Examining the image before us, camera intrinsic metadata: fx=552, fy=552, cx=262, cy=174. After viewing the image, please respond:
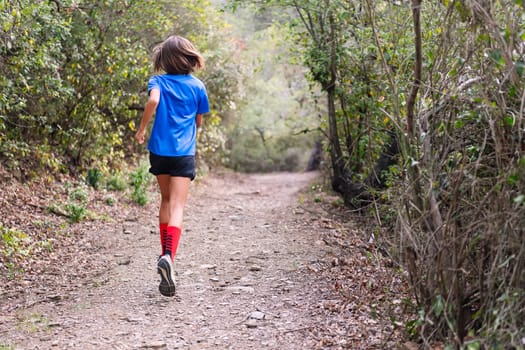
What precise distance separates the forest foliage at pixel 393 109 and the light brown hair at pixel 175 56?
150 cm

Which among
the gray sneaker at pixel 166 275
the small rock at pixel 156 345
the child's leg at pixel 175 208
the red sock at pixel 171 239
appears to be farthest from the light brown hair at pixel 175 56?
the small rock at pixel 156 345

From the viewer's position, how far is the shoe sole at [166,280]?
4574mm

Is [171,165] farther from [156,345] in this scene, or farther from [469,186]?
[469,186]

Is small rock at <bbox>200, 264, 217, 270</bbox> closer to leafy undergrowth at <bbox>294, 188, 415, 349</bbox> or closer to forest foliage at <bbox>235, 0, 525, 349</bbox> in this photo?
leafy undergrowth at <bbox>294, 188, 415, 349</bbox>

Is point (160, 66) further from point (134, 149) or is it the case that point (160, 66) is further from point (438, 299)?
point (134, 149)

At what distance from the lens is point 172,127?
487 cm

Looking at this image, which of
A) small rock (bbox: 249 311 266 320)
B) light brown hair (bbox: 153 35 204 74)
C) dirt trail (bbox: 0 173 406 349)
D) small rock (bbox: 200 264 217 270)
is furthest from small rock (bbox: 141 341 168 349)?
light brown hair (bbox: 153 35 204 74)

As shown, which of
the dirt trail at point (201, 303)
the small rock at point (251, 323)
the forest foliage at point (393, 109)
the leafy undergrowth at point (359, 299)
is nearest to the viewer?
the forest foliage at point (393, 109)

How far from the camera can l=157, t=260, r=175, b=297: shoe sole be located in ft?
15.0

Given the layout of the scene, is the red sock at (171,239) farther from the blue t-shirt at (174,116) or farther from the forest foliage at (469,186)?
the forest foliage at (469,186)

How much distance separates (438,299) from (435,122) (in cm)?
107

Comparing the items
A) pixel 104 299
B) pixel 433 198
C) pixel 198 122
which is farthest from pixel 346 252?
pixel 433 198

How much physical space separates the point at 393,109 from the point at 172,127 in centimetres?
195

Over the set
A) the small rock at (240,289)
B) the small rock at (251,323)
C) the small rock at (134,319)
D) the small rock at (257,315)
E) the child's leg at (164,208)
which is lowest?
the small rock at (240,289)
